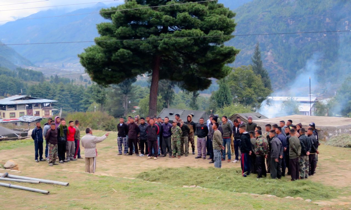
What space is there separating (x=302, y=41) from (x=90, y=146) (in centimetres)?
17397

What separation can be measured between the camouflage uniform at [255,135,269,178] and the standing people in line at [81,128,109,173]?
4843 mm

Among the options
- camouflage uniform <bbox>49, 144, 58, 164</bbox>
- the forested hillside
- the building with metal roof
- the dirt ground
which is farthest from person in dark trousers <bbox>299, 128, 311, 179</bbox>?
the forested hillside

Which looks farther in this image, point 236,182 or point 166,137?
point 166,137

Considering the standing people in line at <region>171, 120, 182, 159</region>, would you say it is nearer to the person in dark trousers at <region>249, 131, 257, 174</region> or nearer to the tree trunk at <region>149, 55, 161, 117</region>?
the person in dark trousers at <region>249, 131, 257, 174</region>

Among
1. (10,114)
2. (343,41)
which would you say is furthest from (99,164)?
(343,41)

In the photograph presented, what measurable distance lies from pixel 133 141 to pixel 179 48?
8370 mm

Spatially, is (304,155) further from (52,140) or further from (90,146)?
(52,140)

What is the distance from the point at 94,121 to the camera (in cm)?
3198

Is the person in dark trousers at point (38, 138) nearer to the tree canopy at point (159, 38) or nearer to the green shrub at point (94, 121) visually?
the tree canopy at point (159, 38)

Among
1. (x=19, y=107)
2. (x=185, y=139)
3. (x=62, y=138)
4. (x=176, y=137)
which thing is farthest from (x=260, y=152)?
(x=19, y=107)

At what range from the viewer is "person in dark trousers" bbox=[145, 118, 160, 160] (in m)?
14.6

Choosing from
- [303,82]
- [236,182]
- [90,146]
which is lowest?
[236,182]

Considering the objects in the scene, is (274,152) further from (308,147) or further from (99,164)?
(99,164)

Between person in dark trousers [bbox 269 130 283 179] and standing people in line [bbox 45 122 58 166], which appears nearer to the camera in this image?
person in dark trousers [bbox 269 130 283 179]
